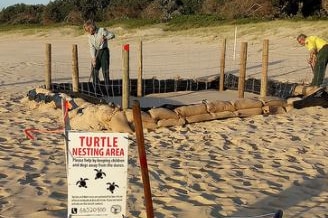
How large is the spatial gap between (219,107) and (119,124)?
1806mm

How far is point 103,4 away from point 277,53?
107 ft

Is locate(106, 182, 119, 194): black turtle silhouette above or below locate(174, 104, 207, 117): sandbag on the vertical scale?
above

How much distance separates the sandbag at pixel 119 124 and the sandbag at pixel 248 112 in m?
2.02

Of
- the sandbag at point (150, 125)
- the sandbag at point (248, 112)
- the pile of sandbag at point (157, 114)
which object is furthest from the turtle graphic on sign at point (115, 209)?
the sandbag at point (248, 112)

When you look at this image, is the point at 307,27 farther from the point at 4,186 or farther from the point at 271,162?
the point at 4,186

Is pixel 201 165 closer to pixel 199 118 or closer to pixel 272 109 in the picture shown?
pixel 199 118

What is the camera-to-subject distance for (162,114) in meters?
8.58

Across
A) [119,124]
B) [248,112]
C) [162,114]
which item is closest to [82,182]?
[119,124]

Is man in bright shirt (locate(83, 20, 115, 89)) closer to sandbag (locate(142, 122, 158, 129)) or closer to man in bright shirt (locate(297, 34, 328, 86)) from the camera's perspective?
sandbag (locate(142, 122, 158, 129))

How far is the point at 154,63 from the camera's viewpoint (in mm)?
20172

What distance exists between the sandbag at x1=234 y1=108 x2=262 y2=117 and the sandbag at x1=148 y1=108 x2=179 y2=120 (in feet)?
3.90

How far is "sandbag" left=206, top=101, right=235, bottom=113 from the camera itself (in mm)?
9062

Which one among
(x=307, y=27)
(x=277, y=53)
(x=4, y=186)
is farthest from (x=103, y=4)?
(x=4, y=186)

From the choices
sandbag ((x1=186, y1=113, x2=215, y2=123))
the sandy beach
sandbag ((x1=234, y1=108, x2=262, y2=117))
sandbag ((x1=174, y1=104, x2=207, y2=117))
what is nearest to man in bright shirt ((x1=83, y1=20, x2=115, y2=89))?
the sandy beach
